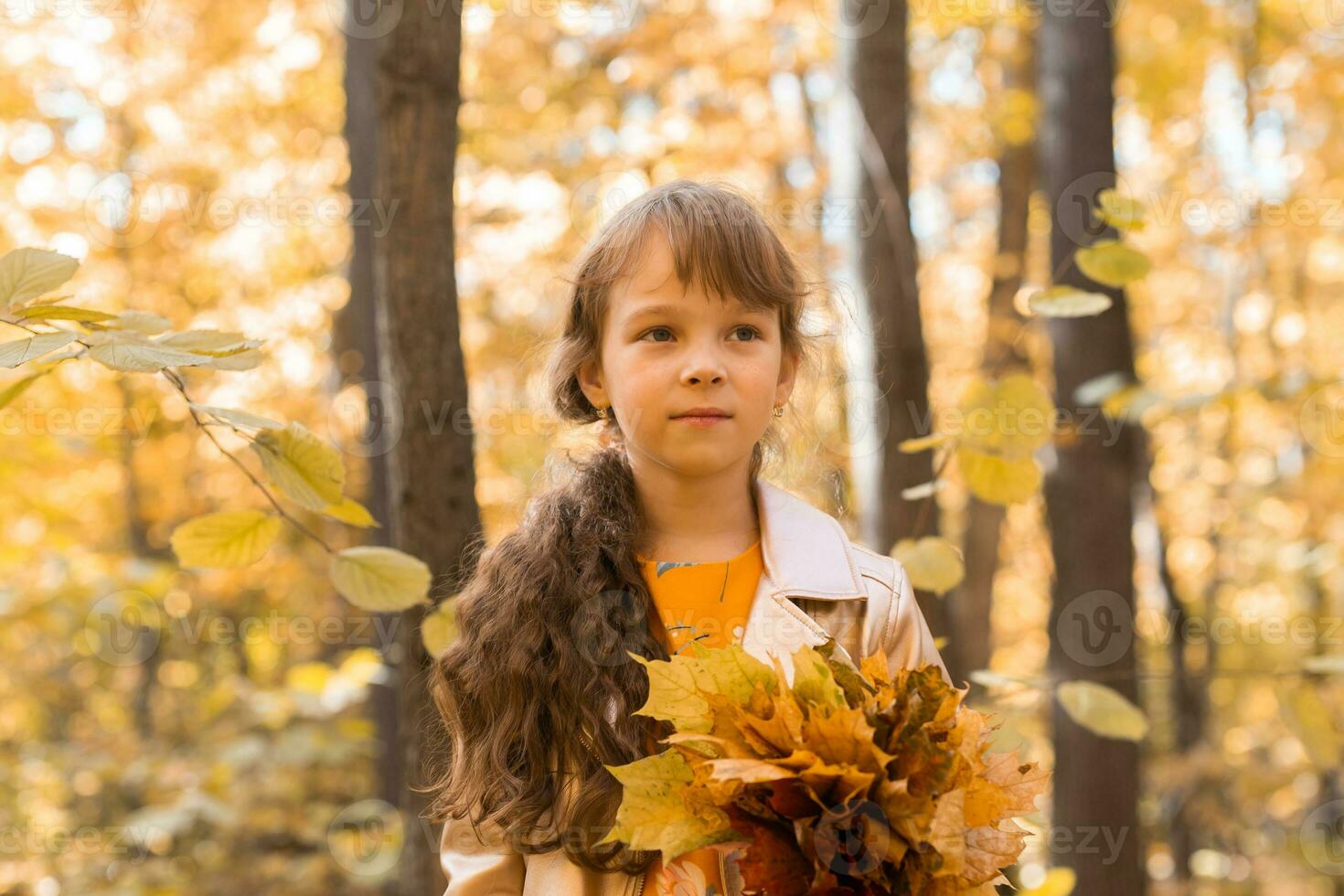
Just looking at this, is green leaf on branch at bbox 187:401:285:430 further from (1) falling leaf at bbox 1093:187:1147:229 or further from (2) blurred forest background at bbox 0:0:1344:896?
(1) falling leaf at bbox 1093:187:1147:229

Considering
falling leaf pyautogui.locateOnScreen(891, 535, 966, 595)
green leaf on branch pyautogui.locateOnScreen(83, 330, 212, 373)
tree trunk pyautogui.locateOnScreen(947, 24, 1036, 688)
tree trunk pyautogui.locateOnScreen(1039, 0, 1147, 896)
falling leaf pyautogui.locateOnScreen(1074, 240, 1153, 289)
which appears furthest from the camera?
tree trunk pyautogui.locateOnScreen(947, 24, 1036, 688)

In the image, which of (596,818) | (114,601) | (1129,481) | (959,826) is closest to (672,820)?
(959,826)

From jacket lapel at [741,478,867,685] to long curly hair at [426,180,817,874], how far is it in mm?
186

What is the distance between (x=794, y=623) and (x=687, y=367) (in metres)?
0.47

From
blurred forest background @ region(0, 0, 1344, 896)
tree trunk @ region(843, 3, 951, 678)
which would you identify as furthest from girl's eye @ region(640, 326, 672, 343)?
tree trunk @ region(843, 3, 951, 678)

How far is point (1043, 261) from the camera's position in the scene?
9883mm

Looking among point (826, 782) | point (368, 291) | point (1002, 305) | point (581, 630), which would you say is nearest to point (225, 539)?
point (581, 630)

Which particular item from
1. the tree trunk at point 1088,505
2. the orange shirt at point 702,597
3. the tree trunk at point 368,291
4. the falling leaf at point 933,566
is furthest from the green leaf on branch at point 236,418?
the tree trunk at point 368,291

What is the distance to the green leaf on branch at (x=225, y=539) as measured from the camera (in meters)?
1.91

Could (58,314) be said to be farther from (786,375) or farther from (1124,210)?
(1124,210)

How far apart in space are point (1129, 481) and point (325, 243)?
815cm

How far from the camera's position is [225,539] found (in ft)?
6.41

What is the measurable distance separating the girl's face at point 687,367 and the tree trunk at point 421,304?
0.69 metres

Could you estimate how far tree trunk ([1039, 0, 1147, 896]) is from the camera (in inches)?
161
